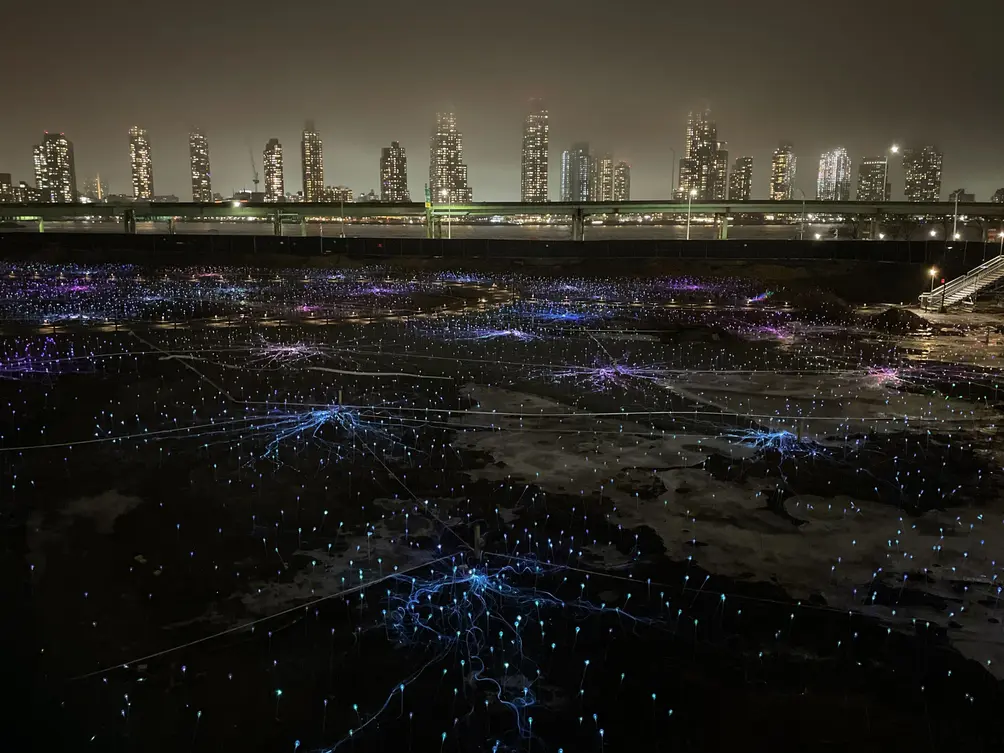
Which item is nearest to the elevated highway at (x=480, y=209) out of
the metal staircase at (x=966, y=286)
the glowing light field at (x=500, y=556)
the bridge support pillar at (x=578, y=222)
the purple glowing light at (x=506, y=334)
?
the bridge support pillar at (x=578, y=222)

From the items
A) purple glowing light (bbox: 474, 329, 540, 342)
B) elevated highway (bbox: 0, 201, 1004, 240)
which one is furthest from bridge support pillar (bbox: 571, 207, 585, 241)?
purple glowing light (bbox: 474, 329, 540, 342)

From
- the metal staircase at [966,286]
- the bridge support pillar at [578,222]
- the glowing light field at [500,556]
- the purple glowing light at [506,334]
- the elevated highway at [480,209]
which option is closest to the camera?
the glowing light field at [500,556]

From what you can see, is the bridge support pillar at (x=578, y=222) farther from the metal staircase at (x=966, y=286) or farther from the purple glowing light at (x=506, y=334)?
the purple glowing light at (x=506, y=334)

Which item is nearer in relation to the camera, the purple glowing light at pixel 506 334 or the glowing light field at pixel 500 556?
the glowing light field at pixel 500 556

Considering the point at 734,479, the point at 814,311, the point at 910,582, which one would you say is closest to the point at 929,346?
the point at 814,311

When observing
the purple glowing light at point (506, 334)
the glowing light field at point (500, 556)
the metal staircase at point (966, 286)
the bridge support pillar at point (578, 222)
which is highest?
the bridge support pillar at point (578, 222)

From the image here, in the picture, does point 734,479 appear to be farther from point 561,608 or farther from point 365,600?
point 365,600
